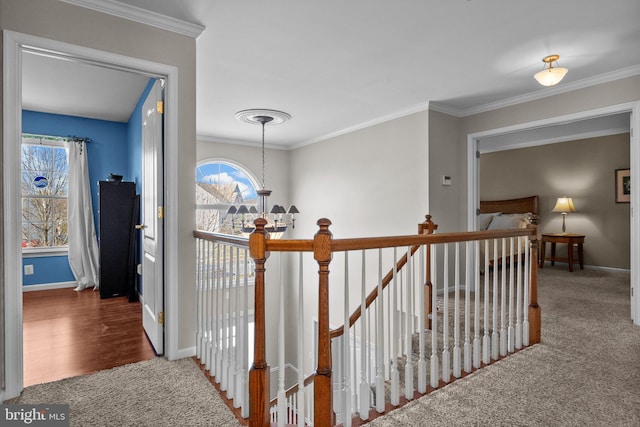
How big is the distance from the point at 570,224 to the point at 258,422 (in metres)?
6.96

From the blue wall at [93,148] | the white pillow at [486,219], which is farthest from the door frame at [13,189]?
the white pillow at [486,219]

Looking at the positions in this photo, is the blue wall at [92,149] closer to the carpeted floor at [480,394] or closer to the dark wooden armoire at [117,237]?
the dark wooden armoire at [117,237]

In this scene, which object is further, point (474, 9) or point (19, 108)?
point (474, 9)

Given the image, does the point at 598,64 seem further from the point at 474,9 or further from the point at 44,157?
the point at 44,157

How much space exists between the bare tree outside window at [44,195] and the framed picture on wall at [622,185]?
8.79m

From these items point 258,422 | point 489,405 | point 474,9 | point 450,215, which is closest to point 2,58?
point 258,422

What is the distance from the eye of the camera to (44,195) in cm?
488

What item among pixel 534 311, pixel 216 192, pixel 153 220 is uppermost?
pixel 216 192

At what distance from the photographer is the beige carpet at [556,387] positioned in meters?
1.77

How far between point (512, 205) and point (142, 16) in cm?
717

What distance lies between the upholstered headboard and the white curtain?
747cm

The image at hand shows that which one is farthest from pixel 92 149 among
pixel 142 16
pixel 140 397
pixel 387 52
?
pixel 387 52

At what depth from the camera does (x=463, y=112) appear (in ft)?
14.8

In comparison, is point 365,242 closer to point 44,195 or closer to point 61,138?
point 61,138
